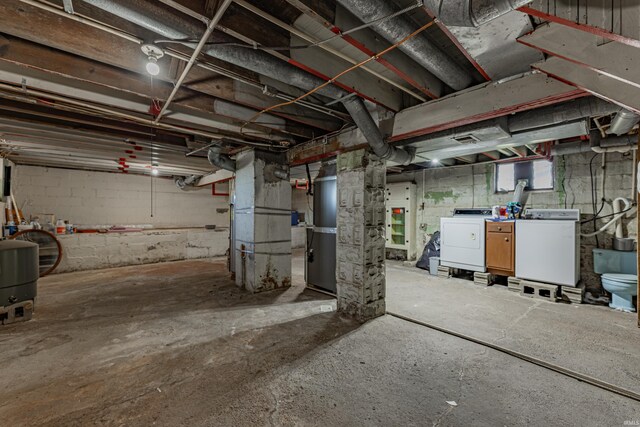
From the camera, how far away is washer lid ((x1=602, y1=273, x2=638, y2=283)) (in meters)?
3.24

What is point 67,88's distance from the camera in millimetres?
2135

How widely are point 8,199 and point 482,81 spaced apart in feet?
25.5

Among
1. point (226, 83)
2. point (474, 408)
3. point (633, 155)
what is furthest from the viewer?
point (633, 155)

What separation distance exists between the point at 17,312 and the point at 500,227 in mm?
6712

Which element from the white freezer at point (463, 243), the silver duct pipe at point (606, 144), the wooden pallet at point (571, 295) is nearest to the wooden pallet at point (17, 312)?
the white freezer at point (463, 243)

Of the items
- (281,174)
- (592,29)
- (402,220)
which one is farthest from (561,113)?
(402,220)

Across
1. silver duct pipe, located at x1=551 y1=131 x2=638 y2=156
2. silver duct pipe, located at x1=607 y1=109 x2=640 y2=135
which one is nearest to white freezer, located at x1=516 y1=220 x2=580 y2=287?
silver duct pipe, located at x1=551 y1=131 x2=638 y2=156

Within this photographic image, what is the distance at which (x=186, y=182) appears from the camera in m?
6.98

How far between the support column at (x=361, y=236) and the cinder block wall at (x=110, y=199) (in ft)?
20.0

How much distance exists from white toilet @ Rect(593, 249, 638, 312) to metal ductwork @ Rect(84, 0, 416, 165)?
3.45 meters

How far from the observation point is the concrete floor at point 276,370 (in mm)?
1606

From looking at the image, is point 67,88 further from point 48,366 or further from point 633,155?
point 633,155

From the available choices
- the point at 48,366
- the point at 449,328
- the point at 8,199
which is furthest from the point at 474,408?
the point at 8,199

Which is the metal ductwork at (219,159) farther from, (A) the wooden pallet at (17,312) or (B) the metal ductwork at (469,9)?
(B) the metal ductwork at (469,9)
